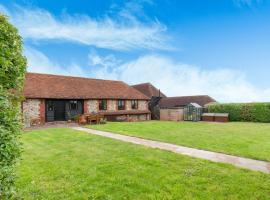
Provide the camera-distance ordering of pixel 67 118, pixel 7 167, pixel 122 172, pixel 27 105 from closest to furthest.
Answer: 1. pixel 7 167
2. pixel 122 172
3. pixel 27 105
4. pixel 67 118

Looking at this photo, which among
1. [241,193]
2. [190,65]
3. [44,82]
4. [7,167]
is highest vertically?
[190,65]

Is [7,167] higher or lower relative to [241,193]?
higher

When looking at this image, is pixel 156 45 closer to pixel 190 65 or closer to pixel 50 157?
pixel 190 65

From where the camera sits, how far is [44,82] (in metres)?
24.9

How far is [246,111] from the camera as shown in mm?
27062

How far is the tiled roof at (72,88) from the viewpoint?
23109 millimetres

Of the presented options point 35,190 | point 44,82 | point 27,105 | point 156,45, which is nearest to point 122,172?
point 35,190

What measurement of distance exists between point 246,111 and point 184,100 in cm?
1817

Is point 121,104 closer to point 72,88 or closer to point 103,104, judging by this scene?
point 103,104

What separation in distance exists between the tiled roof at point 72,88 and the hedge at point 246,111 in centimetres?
1177

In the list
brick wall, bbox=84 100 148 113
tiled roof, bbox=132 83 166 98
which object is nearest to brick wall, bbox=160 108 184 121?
brick wall, bbox=84 100 148 113

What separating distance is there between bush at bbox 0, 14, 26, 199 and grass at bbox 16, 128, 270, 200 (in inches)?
59.5

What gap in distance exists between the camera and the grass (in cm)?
477

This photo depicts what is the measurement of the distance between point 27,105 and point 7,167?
20.2 metres
